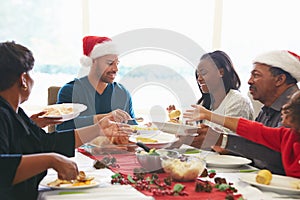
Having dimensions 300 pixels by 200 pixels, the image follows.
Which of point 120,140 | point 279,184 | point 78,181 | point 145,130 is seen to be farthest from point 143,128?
point 279,184

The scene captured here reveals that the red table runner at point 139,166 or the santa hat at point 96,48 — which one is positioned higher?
the santa hat at point 96,48

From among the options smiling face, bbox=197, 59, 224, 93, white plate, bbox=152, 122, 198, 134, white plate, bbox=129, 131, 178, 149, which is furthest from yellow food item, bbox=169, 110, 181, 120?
smiling face, bbox=197, 59, 224, 93

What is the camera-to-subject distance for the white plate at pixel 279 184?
52.6 inches

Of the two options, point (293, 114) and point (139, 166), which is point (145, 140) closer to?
point (139, 166)

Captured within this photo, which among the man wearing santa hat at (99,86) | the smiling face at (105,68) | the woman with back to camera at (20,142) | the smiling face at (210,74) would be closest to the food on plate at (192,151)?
the woman with back to camera at (20,142)

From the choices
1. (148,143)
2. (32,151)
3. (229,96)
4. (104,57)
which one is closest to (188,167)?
(148,143)

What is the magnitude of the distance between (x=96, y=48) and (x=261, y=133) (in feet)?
4.58

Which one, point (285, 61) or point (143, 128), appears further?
point (285, 61)

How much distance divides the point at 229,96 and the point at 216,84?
0.13m

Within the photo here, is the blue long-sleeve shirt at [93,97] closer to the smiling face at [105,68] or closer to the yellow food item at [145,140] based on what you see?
the smiling face at [105,68]

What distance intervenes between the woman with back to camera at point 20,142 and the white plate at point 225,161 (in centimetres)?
A: 59

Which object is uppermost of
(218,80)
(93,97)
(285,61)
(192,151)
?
(285,61)

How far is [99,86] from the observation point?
108 inches

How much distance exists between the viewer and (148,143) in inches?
72.3
